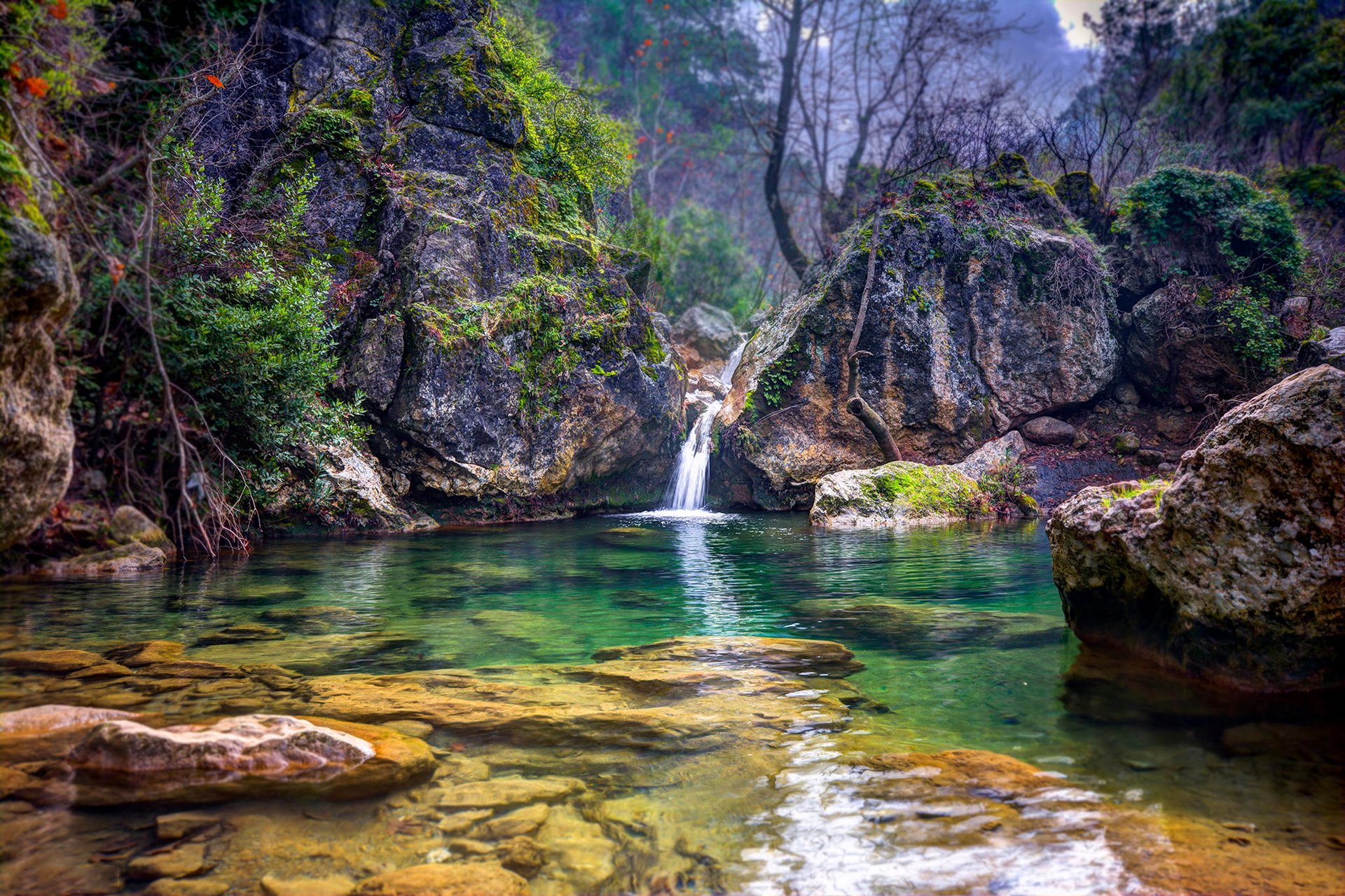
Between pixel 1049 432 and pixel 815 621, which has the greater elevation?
pixel 1049 432

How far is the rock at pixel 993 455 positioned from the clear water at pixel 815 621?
421 centimetres

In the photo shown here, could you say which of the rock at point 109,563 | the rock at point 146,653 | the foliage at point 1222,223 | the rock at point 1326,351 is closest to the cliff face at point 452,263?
the rock at point 109,563

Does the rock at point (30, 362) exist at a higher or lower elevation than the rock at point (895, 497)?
higher

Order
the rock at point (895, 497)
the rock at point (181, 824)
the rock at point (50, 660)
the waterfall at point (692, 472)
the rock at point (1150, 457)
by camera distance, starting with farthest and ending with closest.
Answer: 1. the waterfall at point (692, 472)
2. the rock at point (1150, 457)
3. the rock at point (895, 497)
4. the rock at point (50, 660)
5. the rock at point (181, 824)

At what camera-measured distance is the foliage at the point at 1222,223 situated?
1725 centimetres

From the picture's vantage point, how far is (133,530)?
9.16 meters

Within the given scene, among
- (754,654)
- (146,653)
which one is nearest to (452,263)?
(146,653)

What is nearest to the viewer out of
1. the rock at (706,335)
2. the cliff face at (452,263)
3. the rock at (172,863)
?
the rock at (172,863)

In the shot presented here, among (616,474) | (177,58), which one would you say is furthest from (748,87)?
(177,58)

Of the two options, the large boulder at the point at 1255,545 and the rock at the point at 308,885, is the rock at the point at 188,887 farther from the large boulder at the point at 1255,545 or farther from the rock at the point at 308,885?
the large boulder at the point at 1255,545

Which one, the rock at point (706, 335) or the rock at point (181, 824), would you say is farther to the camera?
the rock at point (706, 335)

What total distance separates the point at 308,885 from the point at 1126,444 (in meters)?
19.7

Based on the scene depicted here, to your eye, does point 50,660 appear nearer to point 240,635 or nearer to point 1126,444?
point 240,635

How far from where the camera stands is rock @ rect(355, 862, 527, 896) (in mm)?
2504
